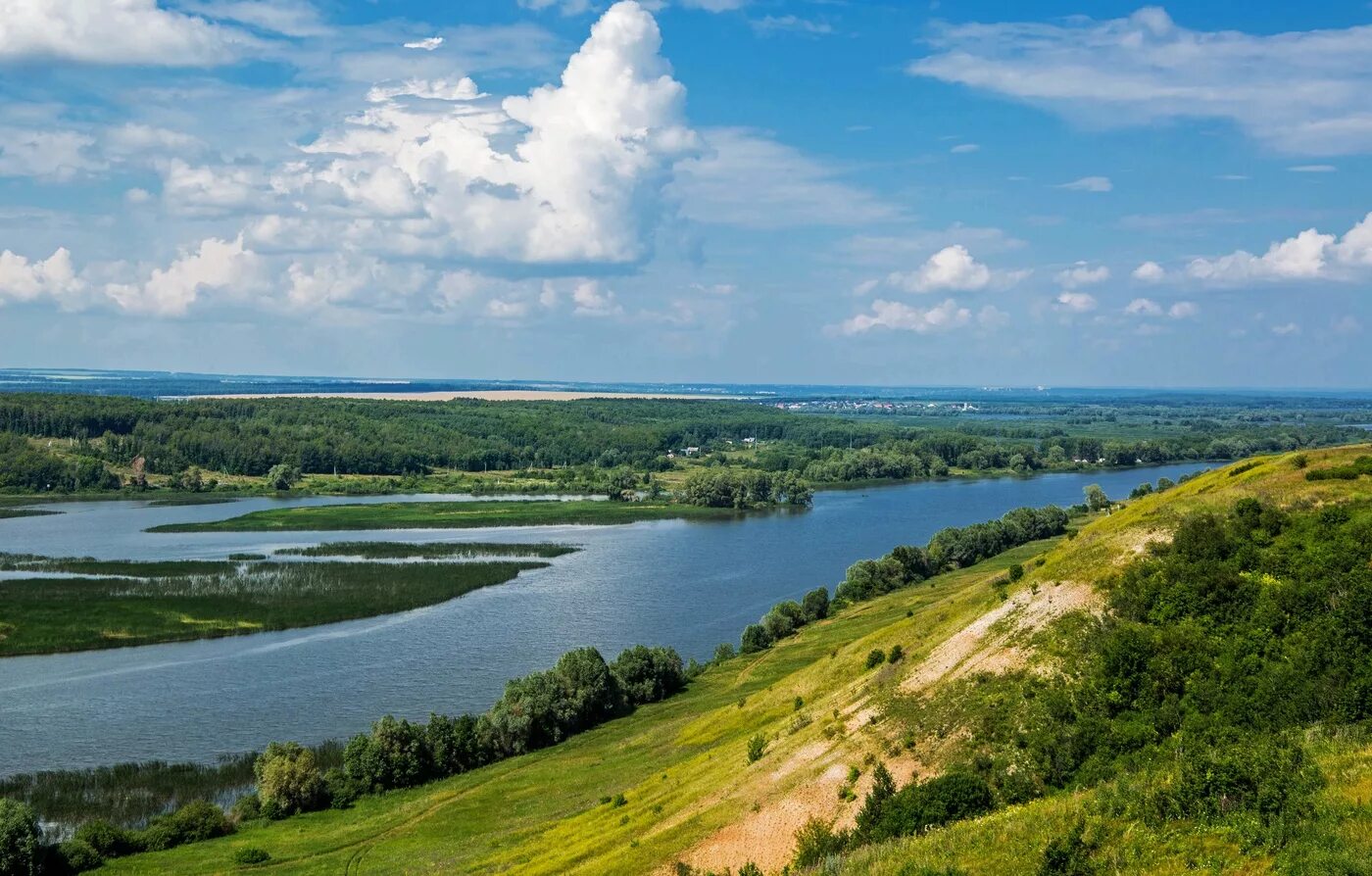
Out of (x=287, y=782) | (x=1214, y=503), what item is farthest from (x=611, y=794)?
(x=1214, y=503)

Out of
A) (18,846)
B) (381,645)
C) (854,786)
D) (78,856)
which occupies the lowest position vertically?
(78,856)

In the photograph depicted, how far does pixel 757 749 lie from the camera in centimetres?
4288

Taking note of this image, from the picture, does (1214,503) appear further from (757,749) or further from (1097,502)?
(1097,502)

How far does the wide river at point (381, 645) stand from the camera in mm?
68562

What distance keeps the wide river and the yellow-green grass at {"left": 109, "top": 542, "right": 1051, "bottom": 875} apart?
13610 millimetres

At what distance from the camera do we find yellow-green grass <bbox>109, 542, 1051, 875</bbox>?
37875 mm

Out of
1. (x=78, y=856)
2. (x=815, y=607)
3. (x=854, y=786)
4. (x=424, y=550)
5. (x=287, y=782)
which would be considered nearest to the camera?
(x=854, y=786)

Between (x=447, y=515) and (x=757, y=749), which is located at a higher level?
(x=757, y=749)

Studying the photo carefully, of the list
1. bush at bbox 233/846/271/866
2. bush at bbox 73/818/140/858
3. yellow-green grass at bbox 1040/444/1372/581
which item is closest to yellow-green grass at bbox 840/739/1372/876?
yellow-green grass at bbox 1040/444/1372/581

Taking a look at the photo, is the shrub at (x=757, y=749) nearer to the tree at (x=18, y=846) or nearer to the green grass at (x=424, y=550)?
the tree at (x=18, y=846)

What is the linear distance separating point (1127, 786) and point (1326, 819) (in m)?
4.43

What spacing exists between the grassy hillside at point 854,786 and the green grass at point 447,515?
101 metres

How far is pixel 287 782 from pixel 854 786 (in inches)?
1426

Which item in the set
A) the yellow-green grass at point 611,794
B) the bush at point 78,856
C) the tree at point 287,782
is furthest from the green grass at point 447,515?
the bush at point 78,856
